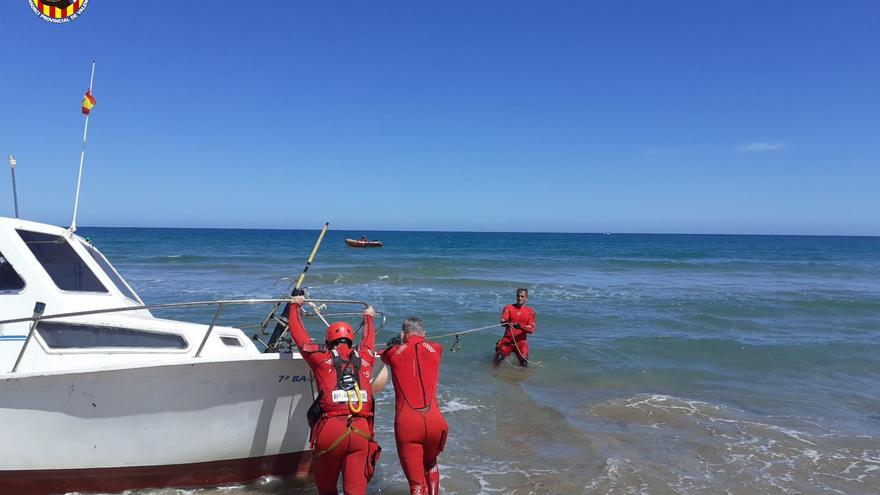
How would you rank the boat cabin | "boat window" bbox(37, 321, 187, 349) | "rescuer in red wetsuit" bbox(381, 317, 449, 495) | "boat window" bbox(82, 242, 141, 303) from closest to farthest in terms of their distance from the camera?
1. "rescuer in red wetsuit" bbox(381, 317, 449, 495)
2. the boat cabin
3. "boat window" bbox(37, 321, 187, 349)
4. "boat window" bbox(82, 242, 141, 303)

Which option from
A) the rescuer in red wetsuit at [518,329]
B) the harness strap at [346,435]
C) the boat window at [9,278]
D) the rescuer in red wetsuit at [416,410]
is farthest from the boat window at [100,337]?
the rescuer in red wetsuit at [518,329]

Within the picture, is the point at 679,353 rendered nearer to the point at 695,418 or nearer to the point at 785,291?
the point at 695,418

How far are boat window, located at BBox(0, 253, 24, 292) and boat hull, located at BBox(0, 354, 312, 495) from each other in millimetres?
1233

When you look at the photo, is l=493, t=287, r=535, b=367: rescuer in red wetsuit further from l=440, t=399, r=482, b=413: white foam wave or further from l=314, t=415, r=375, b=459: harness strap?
l=314, t=415, r=375, b=459: harness strap

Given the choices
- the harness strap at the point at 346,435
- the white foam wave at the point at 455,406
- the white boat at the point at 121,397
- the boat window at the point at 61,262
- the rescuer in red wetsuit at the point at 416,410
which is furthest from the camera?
the white foam wave at the point at 455,406

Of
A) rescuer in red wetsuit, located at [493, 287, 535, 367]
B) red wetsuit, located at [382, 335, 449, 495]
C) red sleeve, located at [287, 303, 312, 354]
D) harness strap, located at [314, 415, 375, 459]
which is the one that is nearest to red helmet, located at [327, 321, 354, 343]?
red sleeve, located at [287, 303, 312, 354]

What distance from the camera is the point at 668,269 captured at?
37.4 meters

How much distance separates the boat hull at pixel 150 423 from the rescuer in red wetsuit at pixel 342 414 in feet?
2.79

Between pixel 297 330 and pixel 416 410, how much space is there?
1194 mm

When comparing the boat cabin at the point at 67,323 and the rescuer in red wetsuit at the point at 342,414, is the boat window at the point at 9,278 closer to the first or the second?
the boat cabin at the point at 67,323

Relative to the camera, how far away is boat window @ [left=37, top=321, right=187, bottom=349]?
498 centimetres

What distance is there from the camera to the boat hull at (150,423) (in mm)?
4535

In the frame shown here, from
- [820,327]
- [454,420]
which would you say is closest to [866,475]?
[454,420]

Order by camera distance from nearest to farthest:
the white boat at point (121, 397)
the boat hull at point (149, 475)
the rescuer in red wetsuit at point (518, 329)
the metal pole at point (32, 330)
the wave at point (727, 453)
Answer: the metal pole at point (32, 330) → the white boat at point (121, 397) → the boat hull at point (149, 475) → the wave at point (727, 453) → the rescuer in red wetsuit at point (518, 329)
